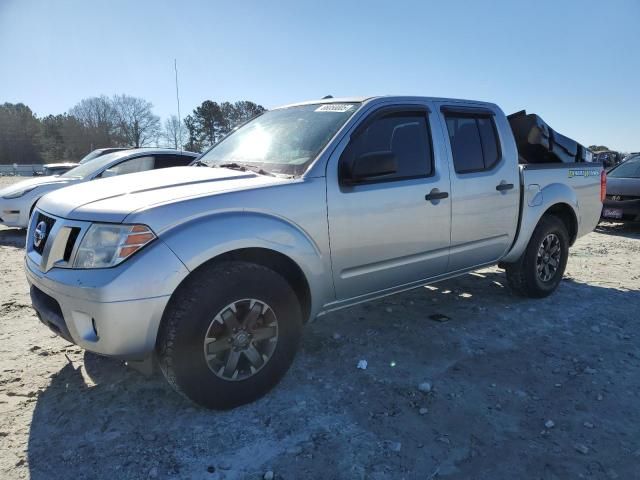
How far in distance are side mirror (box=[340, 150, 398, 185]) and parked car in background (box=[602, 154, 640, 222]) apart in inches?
324

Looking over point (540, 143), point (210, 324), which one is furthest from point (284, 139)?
point (540, 143)

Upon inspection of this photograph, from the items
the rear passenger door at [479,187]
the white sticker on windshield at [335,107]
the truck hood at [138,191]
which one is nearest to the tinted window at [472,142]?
the rear passenger door at [479,187]

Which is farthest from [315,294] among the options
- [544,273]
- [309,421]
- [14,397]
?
[544,273]

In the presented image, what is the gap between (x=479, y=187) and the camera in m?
3.82

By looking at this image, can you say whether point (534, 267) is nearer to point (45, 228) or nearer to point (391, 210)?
point (391, 210)

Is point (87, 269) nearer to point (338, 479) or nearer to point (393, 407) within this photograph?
point (338, 479)

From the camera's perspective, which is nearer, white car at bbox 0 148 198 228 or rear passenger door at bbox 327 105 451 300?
rear passenger door at bbox 327 105 451 300

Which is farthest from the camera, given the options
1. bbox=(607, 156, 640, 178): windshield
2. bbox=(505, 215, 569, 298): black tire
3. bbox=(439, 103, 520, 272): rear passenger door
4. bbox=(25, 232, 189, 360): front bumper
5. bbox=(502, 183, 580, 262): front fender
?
bbox=(607, 156, 640, 178): windshield

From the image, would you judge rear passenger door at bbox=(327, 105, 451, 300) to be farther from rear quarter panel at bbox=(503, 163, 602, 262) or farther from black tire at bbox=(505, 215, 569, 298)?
black tire at bbox=(505, 215, 569, 298)

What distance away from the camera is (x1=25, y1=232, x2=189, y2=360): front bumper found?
2.23m

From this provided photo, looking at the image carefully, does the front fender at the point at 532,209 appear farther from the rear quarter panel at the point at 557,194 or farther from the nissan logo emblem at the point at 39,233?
the nissan logo emblem at the point at 39,233

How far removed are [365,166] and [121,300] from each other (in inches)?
65.1

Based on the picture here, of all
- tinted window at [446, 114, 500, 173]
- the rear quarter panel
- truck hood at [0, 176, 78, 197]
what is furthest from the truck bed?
truck hood at [0, 176, 78, 197]

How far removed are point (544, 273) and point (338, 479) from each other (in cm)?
351
